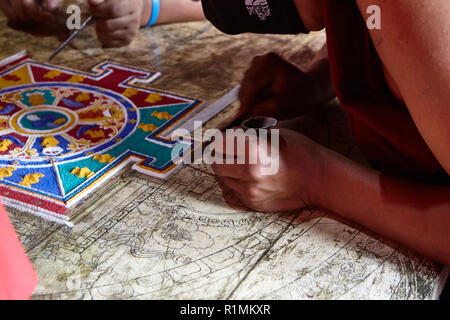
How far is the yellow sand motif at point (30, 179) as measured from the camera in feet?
4.04

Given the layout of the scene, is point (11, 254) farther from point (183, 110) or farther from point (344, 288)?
point (183, 110)

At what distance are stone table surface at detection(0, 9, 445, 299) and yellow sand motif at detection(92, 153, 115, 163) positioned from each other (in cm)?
6

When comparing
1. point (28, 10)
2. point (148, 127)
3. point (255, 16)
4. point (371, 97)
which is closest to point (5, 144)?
point (148, 127)

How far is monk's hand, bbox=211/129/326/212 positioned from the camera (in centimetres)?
110

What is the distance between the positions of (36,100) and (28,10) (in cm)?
83

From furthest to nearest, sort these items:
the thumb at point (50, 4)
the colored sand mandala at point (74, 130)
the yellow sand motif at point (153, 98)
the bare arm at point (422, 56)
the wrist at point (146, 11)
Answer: the thumb at point (50, 4) < the wrist at point (146, 11) < the yellow sand motif at point (153, 98) < the colored sand mandala at point (74, 130) < the bare arm at point (422, 56)

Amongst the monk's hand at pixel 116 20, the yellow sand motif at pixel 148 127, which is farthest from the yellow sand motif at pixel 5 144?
the monk's hand at pixel 116 20

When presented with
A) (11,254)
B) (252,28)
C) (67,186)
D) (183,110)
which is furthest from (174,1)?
(11,254)

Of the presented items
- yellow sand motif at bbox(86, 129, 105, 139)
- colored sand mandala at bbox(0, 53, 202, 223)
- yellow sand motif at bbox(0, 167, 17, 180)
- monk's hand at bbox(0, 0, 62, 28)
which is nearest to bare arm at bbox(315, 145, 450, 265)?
colored sand mandala at bbox(0, 53, 202, 223)

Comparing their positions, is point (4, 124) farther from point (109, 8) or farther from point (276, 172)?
point (276, 172)

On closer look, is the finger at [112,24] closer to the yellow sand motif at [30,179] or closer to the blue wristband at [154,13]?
the blue wristband at [154,13]

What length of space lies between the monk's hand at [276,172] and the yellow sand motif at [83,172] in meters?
0.33

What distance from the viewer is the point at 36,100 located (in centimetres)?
160

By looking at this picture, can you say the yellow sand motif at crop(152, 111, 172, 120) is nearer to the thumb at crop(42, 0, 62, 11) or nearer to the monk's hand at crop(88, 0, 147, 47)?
the monk's hand at crop(88, 0, 147, 47)
